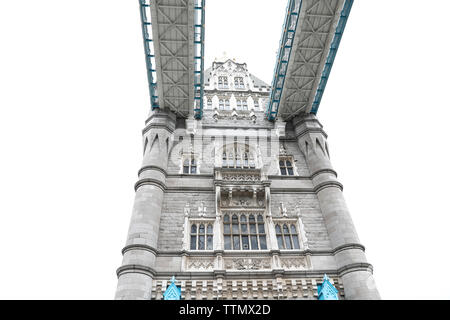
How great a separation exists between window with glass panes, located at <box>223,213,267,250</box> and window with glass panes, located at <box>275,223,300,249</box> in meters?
0.86

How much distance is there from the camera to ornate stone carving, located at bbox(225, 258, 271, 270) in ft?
50.7

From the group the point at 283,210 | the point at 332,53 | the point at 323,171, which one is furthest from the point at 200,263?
the point at 332,53

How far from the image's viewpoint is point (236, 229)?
56.9 ft

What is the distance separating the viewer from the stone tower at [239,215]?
48.3ft

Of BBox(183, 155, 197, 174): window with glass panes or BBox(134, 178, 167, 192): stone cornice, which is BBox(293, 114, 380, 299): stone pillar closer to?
BBox(183, 155, 197, 174): window with glass panes

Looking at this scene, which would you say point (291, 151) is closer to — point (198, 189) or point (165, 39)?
point (198, 189)

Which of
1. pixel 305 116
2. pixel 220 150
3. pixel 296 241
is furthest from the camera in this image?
pixel 305 116

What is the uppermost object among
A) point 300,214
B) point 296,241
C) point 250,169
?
point 250,169

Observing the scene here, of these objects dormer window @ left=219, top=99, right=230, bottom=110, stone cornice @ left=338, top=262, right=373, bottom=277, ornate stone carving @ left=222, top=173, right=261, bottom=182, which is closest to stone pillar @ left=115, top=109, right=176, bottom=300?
ornate stone carving @ left=222, top=173, right=261, bottom=182

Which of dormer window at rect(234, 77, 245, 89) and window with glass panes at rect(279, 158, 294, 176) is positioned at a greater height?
dormer window at rect(234, 77, 245, 89)

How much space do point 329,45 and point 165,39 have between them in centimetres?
1058
